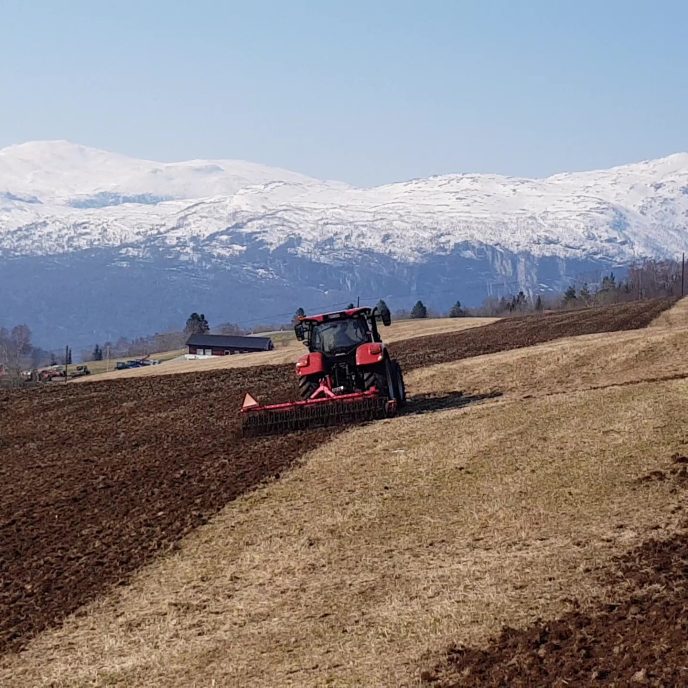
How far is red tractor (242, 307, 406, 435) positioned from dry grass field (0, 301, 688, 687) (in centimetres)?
162

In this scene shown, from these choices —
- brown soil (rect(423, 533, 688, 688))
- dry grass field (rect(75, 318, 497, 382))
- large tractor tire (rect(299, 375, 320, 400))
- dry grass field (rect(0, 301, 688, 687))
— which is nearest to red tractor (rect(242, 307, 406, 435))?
large tractor tire (rect(299, 375, 320, 400))

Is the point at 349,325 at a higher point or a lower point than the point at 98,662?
higher

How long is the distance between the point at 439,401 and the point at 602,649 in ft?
63.4

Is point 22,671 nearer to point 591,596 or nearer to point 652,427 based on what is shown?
point 591,596

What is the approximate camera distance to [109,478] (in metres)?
22.2

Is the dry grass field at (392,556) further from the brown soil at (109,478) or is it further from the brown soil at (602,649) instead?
the brown soil at (109,478)

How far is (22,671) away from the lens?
12930 mm

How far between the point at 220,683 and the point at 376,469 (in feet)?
28.3

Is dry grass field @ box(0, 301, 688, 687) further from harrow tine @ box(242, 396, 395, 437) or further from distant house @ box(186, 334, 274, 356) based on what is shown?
distant house @ box(186, 334, 274, 356)

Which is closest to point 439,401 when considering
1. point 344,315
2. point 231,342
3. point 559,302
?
point 344,315

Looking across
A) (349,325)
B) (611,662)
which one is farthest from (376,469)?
(611,662)

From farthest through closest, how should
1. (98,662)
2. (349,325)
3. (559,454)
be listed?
(349,325)
(559,454)
(98,662)

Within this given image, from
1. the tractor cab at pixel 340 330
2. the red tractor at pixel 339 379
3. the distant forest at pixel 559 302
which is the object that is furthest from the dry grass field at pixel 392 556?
the distant forest at pixel 559 302

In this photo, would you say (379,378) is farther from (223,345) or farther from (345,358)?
(223,345)
